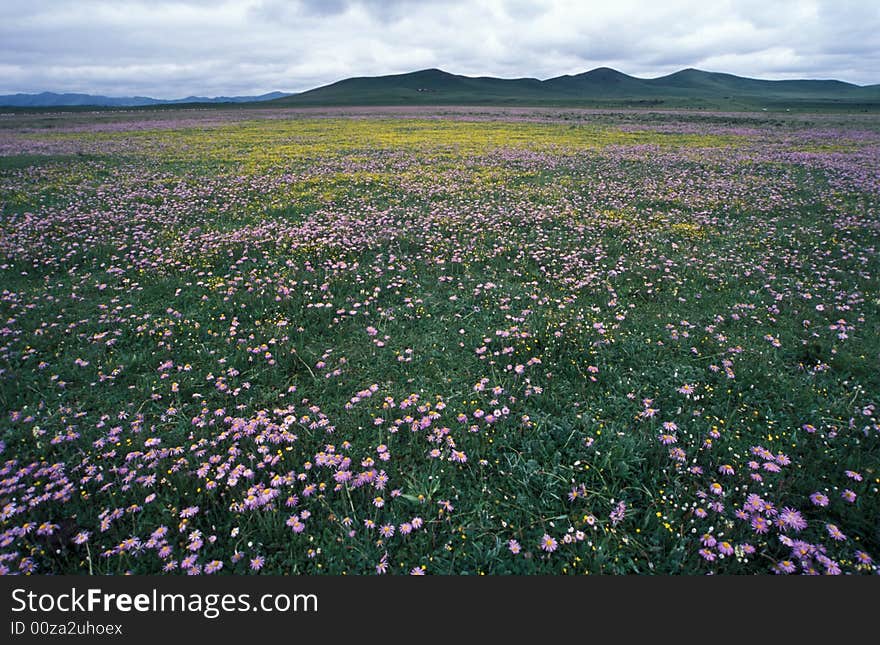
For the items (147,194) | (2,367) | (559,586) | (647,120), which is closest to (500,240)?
(559,586)

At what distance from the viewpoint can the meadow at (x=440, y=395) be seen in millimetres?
3885

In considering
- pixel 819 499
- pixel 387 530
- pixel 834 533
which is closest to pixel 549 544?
pixel 387 530

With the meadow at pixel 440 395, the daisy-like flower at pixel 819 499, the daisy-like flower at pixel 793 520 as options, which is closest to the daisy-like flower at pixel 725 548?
the meadow at pixel 440 395

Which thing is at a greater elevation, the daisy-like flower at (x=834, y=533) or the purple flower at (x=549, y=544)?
the daisy-like flower at (x=834, y=533)

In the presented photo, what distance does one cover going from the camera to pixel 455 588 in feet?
11.3

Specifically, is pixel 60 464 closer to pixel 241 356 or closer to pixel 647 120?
pixel 241 356

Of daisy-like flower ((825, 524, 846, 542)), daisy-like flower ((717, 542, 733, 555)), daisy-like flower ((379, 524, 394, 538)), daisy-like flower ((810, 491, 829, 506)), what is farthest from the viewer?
daisy-like flower ((810, 491, 829, 506))

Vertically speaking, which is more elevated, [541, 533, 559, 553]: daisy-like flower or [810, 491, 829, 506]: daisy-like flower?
[810, 491, 829, 506]: daisy-like flower

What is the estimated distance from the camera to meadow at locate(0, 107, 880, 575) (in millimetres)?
3885

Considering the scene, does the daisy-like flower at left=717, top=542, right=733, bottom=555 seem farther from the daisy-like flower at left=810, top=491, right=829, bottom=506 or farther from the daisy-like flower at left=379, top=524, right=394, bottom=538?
the daisy-like flower at left=379, top=524, right=394, bottom=538

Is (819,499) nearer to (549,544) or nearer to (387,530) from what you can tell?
(549,544)

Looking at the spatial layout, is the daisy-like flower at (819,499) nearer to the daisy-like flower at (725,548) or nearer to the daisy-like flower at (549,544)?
the daisy-like flower at (725,548)

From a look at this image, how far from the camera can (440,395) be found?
569 cm

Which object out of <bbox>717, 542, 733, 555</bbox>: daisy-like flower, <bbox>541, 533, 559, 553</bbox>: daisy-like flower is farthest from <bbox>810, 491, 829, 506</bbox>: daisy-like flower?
<bbox>541, 533, 559, 553</bbox>: daisy-like flower
